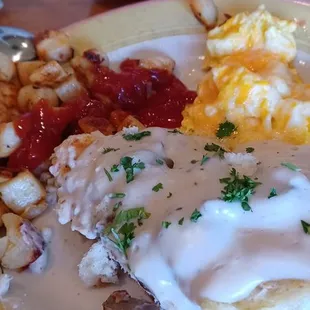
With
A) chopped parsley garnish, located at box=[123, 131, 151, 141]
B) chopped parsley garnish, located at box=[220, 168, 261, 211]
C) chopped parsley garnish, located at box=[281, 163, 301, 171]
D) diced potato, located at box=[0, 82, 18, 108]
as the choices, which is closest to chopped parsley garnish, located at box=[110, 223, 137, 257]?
chopped parsley garnish, located at box=[220, 168, 261, 211]

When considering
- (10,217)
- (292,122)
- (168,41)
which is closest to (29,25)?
(168,41)

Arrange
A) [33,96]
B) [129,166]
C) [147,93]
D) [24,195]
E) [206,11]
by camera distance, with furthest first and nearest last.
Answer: [206,11]
[147,93]
[33,96]
[24,195]
[129,166]

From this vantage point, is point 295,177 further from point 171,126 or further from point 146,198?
point 171,126

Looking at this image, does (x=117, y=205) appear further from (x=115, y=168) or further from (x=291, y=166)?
(x=291, y=166)

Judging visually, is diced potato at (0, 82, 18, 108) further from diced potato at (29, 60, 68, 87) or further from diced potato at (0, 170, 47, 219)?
diced potato at (0, 170, 47, 219)

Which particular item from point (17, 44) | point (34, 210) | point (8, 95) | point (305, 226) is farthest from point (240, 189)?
point (17, 44)

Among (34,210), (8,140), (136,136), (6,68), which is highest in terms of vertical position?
(136,136)
